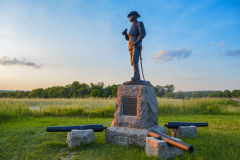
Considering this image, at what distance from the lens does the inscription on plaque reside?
15.3 ft

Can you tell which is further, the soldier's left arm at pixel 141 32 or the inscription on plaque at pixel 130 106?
the soldier's left arm at pixel 141 32

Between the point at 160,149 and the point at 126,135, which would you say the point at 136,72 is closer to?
the point at 126,135

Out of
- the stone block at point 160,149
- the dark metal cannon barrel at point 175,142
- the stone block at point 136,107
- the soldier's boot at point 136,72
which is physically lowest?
the stone block at point 160,149

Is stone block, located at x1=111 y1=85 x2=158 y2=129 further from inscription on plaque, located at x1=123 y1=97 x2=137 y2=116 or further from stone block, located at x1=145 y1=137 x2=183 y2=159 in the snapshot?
stone block, located at x1=145 y1=137 x2=183 y2=159

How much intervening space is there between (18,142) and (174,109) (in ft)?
34.4

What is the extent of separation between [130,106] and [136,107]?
0.19 meters

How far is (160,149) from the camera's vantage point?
3293 millimetres

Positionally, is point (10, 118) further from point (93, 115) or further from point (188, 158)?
point (188, 158)

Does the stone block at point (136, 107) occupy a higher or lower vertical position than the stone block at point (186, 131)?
higher

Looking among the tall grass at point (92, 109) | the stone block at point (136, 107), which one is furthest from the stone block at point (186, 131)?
the tall grass at point (92, 109)

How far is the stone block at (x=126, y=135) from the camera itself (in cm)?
412

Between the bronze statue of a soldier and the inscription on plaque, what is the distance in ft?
2.17

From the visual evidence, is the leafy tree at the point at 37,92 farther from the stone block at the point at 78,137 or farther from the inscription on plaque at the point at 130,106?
the inscription on plaque at the point at 130,106

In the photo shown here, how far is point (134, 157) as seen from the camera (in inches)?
137
